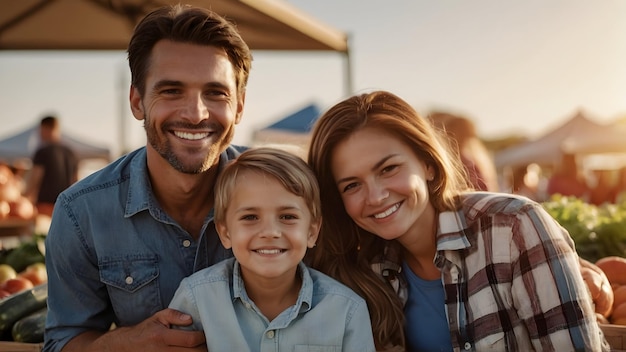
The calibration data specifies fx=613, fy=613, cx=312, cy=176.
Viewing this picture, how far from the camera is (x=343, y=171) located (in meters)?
2.94

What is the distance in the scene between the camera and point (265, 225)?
8.93 feet

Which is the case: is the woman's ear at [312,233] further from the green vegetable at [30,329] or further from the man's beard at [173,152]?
the green vegetable at [30,329]

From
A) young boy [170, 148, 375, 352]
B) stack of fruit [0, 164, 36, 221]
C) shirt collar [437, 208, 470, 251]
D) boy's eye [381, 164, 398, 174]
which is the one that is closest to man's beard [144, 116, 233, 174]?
young boy [170, 148, 375, 352]

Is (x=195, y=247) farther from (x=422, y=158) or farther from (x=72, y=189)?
(x=422, y=158)

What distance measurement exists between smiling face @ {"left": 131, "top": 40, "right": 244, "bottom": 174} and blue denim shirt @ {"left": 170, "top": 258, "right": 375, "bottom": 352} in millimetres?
583

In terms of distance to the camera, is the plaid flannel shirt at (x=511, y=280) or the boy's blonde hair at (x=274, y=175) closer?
the plaid flannel shirt at (x=511, y=280)

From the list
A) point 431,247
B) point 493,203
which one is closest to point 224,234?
point 431,247

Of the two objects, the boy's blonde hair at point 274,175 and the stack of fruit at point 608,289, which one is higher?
the boy's blonde hair at point 274,175

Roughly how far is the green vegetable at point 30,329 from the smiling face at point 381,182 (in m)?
1.86

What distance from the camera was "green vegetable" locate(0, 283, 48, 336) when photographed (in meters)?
3.55

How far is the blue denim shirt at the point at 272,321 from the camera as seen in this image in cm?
271

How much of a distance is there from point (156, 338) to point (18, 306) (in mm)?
1442

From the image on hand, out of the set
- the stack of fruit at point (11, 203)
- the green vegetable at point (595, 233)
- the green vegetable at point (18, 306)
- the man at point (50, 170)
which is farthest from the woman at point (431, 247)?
the man at point (50, 170)

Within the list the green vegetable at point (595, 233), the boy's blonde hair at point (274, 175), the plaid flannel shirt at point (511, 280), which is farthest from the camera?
the green vegetable at point (595, 233)
